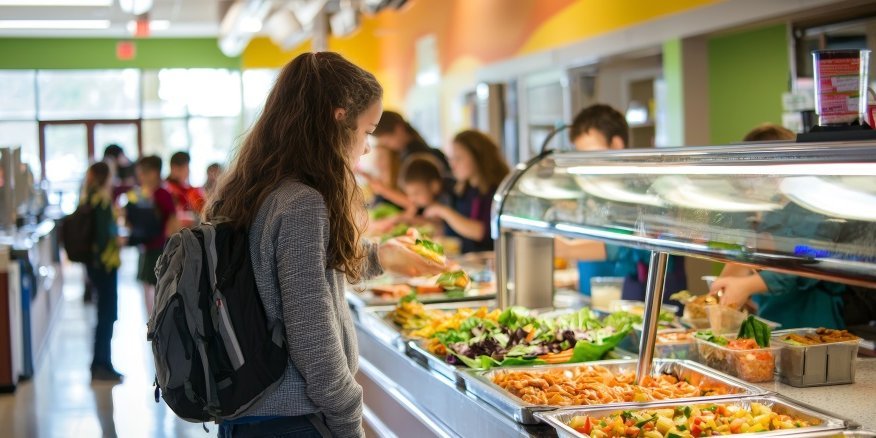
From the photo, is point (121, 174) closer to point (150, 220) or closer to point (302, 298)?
point (150, 220)

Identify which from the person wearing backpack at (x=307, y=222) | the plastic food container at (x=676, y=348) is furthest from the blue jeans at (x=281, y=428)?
the plastic food container at (x=676, y=348)

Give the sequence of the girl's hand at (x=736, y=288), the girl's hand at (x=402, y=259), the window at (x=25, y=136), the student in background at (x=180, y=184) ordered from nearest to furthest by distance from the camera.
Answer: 1. the girl's hand at (x=402, y=259)
2. the girl's hand at (x=736, y=288)
3. the student in background at (x=180, y=184)
4. the window at (x=25, y=136)

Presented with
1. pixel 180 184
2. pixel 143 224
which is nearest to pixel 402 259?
pixel 143 224

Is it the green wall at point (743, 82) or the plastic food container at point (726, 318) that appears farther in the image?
the green wall at point (743, 82)

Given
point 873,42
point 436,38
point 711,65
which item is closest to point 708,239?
point 873,42

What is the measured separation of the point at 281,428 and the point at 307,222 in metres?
0.47

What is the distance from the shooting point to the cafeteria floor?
5.96 meters

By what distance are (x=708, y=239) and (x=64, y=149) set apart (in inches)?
740

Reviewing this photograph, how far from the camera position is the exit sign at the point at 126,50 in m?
19.0

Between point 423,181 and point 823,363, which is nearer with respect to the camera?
point 823,363

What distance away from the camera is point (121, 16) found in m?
11.9

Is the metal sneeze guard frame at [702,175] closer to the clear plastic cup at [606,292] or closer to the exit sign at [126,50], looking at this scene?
the clear plastic cup at [606,292]

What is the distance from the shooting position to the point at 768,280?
3.53 metres

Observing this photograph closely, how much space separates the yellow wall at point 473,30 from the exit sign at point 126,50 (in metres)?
3.38
